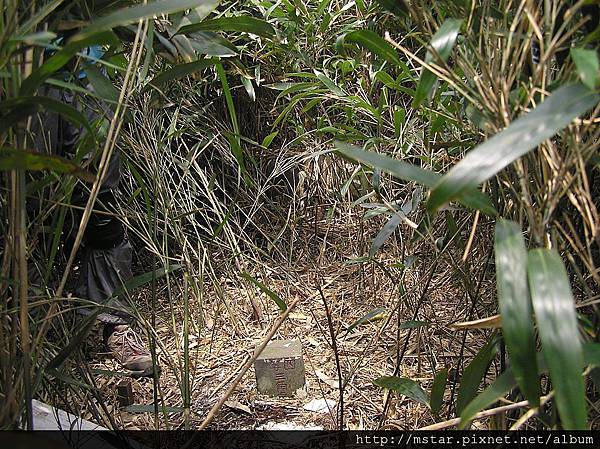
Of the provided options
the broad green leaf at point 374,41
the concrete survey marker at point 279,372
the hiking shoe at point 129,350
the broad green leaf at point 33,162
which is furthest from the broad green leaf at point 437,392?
the hiking shoe at point 129,350

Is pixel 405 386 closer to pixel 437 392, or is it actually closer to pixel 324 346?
pixel 437 392

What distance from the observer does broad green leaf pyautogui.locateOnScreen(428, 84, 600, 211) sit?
492 mm

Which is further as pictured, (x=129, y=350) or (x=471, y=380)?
(x=129, y=350)

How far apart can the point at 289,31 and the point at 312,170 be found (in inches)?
25.2

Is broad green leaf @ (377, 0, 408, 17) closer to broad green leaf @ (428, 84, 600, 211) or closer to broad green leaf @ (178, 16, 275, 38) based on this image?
broad green leaf @ (178, 16, 275, 38)

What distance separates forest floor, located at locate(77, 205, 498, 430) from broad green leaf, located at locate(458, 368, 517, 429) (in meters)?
0.57

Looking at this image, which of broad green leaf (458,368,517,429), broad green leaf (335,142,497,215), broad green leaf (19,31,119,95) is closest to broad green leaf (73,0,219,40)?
broad green leaf (19,31,119,95)

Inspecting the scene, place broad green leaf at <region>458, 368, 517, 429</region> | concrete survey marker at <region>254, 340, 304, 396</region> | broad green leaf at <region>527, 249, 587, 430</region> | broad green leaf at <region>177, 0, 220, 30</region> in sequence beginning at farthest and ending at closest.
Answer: concrete survey marker at <region>254, 340, 304, 396</region>
broad green leaf at <region>177, 0, 220, 30</region>
broad green leaf at <region>458, 368, 517, 429</region>
broad green leaf at <region>527, 249, 587, 430</region>

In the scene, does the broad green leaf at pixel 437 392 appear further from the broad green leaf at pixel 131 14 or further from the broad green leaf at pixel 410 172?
the broad green leaf at pixel 131 14

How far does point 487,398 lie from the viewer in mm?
612

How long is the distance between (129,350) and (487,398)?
153 cm

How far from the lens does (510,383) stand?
639 mm

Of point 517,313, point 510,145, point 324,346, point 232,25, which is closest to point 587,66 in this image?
point 510,145

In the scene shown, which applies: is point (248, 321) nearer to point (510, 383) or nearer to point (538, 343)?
point (538, 343)
